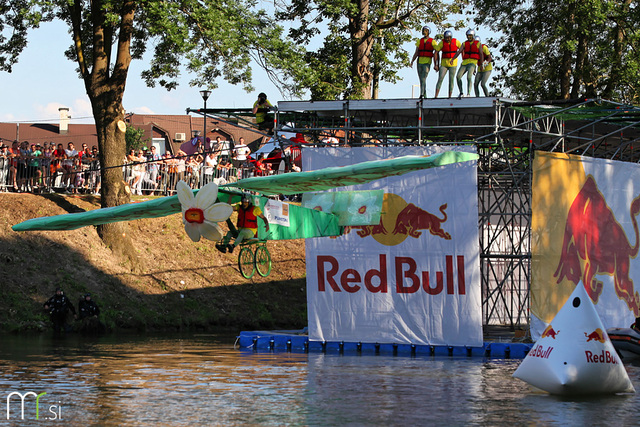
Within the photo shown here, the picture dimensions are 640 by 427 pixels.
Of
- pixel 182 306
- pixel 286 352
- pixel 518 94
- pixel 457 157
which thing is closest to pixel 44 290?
pixel 182 306

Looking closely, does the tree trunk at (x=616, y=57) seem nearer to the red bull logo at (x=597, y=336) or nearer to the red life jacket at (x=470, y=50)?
the red life jacket at (x=470, y=50)

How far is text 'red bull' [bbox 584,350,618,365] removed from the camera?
693 inches

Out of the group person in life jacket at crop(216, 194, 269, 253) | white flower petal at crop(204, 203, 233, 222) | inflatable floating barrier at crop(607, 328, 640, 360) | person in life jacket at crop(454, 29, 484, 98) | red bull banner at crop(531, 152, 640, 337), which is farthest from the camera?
person in life jacket at crop(454, 29, 484, 98)

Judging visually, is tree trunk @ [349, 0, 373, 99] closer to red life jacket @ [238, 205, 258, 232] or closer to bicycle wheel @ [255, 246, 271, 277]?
bicycle wheel @ [255, 246, 271, 277]

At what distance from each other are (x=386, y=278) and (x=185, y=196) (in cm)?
783

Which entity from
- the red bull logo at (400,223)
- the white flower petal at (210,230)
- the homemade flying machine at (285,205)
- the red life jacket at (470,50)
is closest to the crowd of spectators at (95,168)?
the red life jacket at (470,50)

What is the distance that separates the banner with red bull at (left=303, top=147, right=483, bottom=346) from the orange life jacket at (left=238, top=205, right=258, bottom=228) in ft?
15.9

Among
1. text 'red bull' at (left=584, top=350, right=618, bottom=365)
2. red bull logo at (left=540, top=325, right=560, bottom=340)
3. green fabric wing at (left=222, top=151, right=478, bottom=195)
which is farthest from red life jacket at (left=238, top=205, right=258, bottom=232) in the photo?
text 'red bull' at (left=584, top=350, right=618, bottom=365)

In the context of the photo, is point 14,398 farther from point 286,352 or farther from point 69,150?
point 69,150

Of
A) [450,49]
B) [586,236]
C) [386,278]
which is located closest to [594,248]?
[586,236]

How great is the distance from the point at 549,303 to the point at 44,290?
17.8 m

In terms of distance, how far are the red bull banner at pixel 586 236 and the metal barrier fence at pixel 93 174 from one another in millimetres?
13419

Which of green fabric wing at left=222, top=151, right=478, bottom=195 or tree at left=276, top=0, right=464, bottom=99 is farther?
tree at left=276, top=0, right=464, bottom=99

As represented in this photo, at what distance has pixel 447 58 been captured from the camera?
90.6ft
